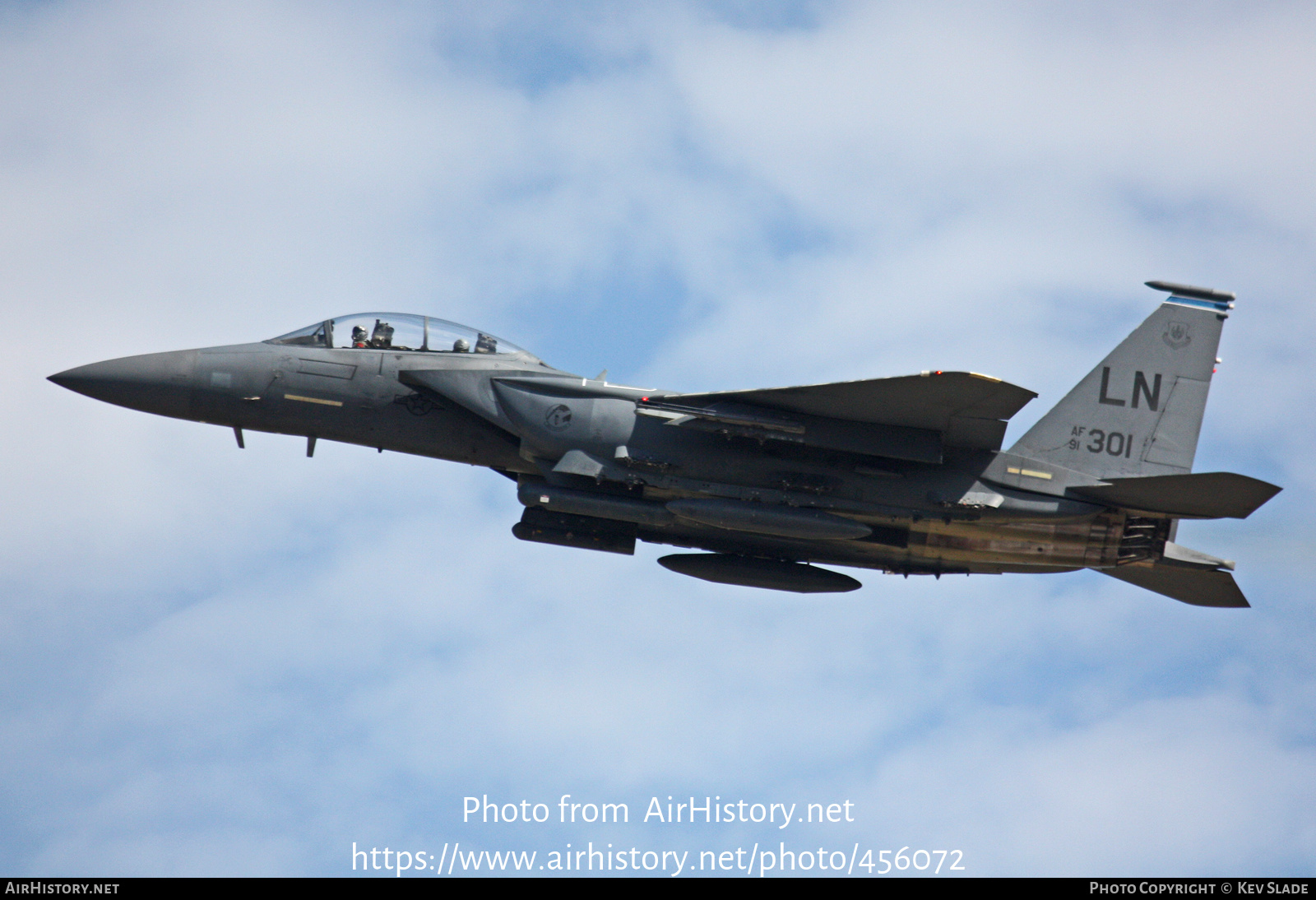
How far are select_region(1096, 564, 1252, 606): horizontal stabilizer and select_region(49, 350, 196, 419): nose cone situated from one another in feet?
44.1

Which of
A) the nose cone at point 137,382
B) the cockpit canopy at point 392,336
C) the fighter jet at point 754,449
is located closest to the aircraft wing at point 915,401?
the fighter jet at point 754,449

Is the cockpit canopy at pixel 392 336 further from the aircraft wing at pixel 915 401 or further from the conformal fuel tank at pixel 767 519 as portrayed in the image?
the conformal fuel tank at pixel 767 519

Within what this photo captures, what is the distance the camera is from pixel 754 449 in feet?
59.5

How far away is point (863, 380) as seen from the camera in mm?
17031

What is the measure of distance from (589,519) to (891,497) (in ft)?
14.0

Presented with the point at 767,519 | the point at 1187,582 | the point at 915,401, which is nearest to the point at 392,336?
the point at 767,519

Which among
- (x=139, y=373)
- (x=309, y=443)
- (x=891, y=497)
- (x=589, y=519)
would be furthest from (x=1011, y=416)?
(x=139, y=373)

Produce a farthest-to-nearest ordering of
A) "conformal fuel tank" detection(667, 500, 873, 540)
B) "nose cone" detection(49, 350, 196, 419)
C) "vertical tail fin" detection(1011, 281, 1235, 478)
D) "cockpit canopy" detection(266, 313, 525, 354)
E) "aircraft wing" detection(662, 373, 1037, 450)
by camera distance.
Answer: "vertical tail fin" detection(1011, 281, 1235, 478) → "cockpit canopy" detection(266, 313, 525, 354) → "nose cone" detection(49, 350, 196, 419) → "conformal fuel tank" detection(667, 500, 873, 540) → "aircraft wing" detection(662, 373, 1037, 450)

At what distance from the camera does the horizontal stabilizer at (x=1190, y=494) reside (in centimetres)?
1736

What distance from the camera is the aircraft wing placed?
1689 centimetres

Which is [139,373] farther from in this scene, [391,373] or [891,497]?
[891,497]

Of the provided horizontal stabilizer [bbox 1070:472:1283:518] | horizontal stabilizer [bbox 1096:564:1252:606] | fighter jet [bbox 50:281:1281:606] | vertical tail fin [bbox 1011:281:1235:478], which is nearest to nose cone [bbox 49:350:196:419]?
fighter jet [bbox 50:281:1281:606]

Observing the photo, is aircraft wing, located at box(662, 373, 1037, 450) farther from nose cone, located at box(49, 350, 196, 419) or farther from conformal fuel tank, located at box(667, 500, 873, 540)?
nose cone, located at box(49, 350, 196, 419)

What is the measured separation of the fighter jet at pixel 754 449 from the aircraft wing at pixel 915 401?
0.11ft
